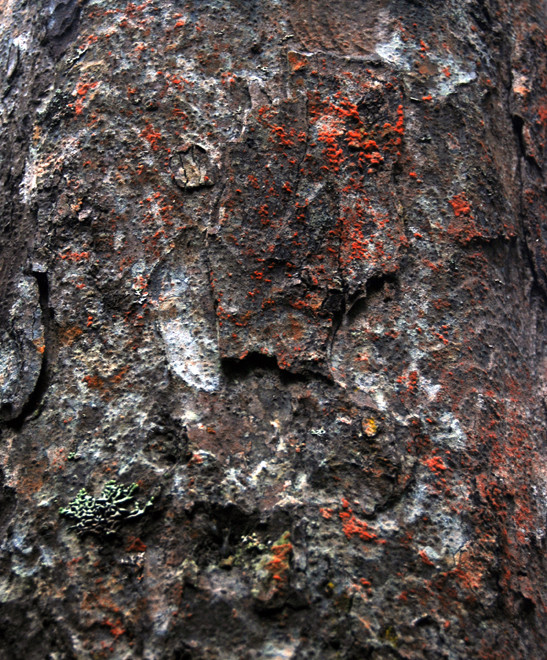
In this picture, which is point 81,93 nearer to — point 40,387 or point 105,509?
point 40,387

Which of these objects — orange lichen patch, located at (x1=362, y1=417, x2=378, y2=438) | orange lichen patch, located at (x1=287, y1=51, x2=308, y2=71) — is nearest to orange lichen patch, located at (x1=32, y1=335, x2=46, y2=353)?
orange lichen patch, located at (x1=362, y1=417, x2=378, y2=438)

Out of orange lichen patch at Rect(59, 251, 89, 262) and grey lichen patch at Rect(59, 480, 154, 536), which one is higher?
orange lichen patch at Rect(59, 251, 89, 262)

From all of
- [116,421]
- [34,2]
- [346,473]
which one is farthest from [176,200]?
[34,2]

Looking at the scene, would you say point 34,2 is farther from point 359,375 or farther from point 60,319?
point 359,375

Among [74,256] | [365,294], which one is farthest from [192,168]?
[365,294]

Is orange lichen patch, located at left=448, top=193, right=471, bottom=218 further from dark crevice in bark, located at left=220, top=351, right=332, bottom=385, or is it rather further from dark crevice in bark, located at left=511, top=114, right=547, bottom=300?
dark crevice in bark, located at left=220, top=351, right=332, bottom=385

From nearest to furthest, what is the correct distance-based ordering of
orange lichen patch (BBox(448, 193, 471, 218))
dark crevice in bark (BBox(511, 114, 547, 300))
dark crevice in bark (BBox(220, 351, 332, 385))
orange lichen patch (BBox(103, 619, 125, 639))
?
orange lichen patch (BBox(103, 619, 125, 639)), dark crevice in bark (BBox(220, 351, 332, 385)), orange lichen patch (BBox(448, 193, 471, 218)), dark crevice in bark (BBox(511, 114, 547, 300))

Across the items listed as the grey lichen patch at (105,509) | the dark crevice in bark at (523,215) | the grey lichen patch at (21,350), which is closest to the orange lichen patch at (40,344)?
the grey lichen patch at (21,350)
